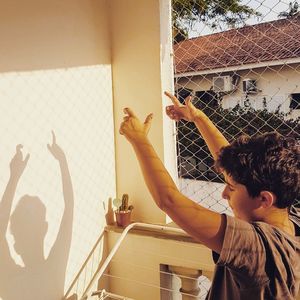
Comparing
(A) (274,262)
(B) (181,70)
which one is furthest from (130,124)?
(B) (181,70)

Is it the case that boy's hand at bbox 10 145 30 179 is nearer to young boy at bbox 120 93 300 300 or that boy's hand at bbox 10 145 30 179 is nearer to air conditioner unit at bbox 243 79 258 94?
young boy at bbox 120 93 300 300

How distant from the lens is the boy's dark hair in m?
0.76

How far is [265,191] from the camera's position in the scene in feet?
2.48

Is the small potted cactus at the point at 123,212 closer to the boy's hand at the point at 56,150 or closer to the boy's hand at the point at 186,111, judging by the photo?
the boy's hand at the point at 56,150

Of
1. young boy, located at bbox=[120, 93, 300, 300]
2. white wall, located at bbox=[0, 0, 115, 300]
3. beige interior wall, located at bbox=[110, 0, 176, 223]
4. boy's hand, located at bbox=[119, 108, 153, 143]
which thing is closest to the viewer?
young boy, located at bbox=[120, 93, 300, 300]

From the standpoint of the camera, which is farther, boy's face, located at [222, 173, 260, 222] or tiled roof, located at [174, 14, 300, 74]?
tiled roof, located at [174, 14, 300, 74]

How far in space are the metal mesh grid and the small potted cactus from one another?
9.9 inches

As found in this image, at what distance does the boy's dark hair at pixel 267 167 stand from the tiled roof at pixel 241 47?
63 cm

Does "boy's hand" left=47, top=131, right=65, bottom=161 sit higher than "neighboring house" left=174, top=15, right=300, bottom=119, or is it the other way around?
"neighboring house" left=174, top=15, right=300, bottom=119

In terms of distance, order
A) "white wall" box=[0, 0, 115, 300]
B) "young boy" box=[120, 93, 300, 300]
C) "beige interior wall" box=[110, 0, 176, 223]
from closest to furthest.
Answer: "young boy" box=[120, 93, 300, 300], "white wall" box=[0, 0, 115, 300], "beige interior wall" box=[110, 0, 176, 223]

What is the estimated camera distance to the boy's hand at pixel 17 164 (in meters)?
1.27

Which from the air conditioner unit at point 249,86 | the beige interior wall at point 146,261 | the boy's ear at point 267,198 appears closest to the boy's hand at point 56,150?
the beige interior wall at point 146,261

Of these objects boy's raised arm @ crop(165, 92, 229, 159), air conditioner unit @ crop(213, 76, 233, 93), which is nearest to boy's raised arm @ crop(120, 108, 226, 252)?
boy's raised arm @ crop(165, 92, 229, 159)

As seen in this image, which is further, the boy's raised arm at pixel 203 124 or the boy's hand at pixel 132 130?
the boy's raised arm at pixel 203 124
